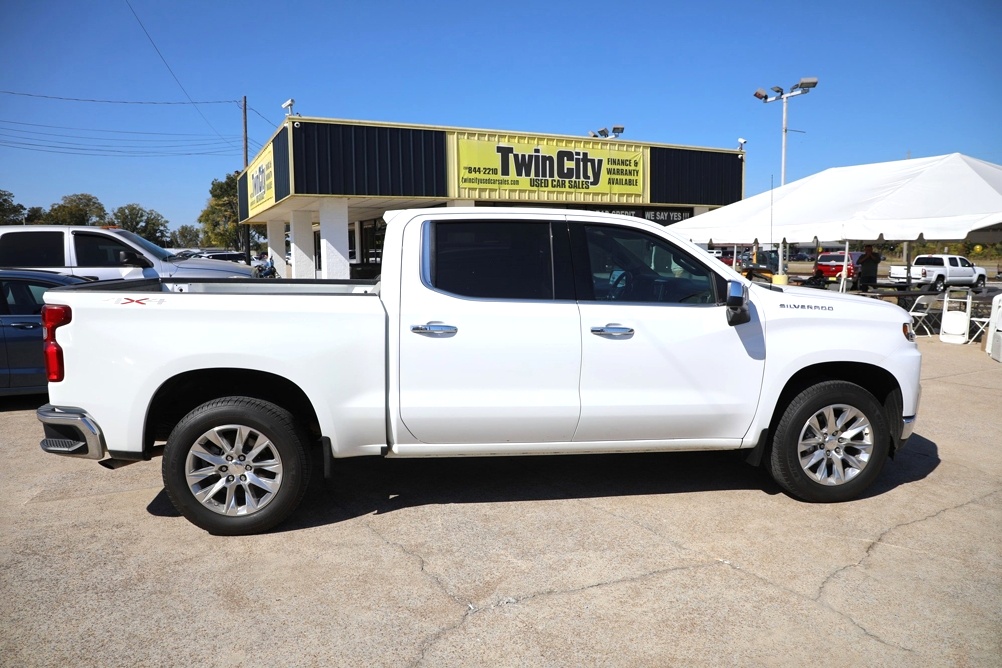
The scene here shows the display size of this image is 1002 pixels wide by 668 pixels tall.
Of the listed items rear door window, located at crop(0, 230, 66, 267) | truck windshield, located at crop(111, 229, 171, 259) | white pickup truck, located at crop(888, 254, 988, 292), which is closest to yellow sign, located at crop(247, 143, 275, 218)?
truck windshield, located at crop(111, 229, 171, 259)

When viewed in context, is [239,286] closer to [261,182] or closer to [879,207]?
[879,207]

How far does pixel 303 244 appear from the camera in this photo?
2539 cm

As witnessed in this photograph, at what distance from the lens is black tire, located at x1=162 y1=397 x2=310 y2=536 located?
4320 mm

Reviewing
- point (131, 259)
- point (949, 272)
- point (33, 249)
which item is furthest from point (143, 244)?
point (949, 272)

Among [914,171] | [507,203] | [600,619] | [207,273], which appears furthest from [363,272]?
[600,619]

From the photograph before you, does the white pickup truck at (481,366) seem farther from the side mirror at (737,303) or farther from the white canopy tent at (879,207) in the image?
the white canopy tent at (879,207)

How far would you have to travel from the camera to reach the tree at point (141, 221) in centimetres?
9348

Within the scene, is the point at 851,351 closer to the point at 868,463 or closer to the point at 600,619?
the point at 868,463

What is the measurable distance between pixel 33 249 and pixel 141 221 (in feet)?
324

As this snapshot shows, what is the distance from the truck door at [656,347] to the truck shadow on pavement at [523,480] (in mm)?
711

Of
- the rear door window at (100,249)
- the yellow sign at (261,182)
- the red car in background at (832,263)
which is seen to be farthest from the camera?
the red car in background at (832,263)

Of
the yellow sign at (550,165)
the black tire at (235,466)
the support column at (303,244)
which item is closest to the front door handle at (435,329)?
the black tire at (235,466)

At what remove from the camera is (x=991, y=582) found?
3.90m

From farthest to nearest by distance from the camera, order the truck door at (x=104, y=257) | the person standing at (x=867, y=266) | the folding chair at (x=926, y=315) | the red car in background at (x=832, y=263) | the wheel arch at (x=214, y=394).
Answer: the red car in background at (x=832, y=263) → the person standing at (x=867, y=266) → the folding chair at (x=926, y=315) → the truck door at (x=104, y=257) → the wheel arch at (x=214, y=394)
